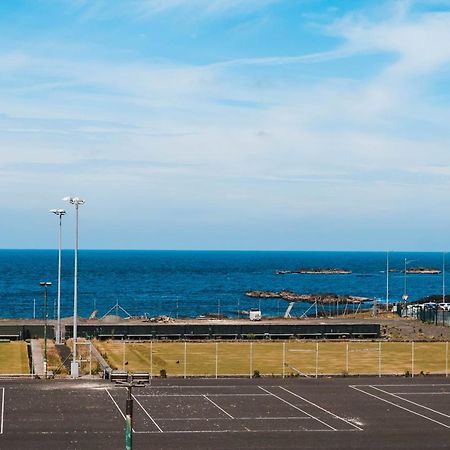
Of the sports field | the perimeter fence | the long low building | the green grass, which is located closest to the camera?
the green grass

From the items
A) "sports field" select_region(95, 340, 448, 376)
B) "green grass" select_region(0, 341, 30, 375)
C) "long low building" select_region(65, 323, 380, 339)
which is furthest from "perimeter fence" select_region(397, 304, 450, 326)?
"green grass" select_region(0, 341, 30, 375)

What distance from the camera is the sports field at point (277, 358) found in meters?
62.2

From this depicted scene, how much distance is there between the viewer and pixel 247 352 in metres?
73.0

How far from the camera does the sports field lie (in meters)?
62.2

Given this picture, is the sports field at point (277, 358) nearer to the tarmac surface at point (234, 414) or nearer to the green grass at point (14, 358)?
the tarmac surface at point (234, 414)

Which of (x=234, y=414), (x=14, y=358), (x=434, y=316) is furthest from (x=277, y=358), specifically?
(x=434, y=316)

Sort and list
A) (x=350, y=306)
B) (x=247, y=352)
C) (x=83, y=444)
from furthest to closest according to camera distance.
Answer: (x=350, y=306) < (x=247, y=352) < (x=83, y=444)

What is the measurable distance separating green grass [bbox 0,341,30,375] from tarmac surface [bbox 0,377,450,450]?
254 inches

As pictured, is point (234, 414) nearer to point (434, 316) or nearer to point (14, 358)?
point (14, 358)

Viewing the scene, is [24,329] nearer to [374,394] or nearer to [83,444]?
[374,394]

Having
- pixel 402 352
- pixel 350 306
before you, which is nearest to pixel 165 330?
pixel 402 352

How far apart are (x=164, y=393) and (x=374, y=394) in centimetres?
1154

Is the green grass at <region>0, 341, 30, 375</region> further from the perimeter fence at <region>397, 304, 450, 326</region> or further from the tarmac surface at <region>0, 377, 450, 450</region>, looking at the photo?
the perimeter fence at <region>397, 304, 450, 326</region>

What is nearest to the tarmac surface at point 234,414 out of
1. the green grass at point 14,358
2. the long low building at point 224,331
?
the green grass at point 14,358
